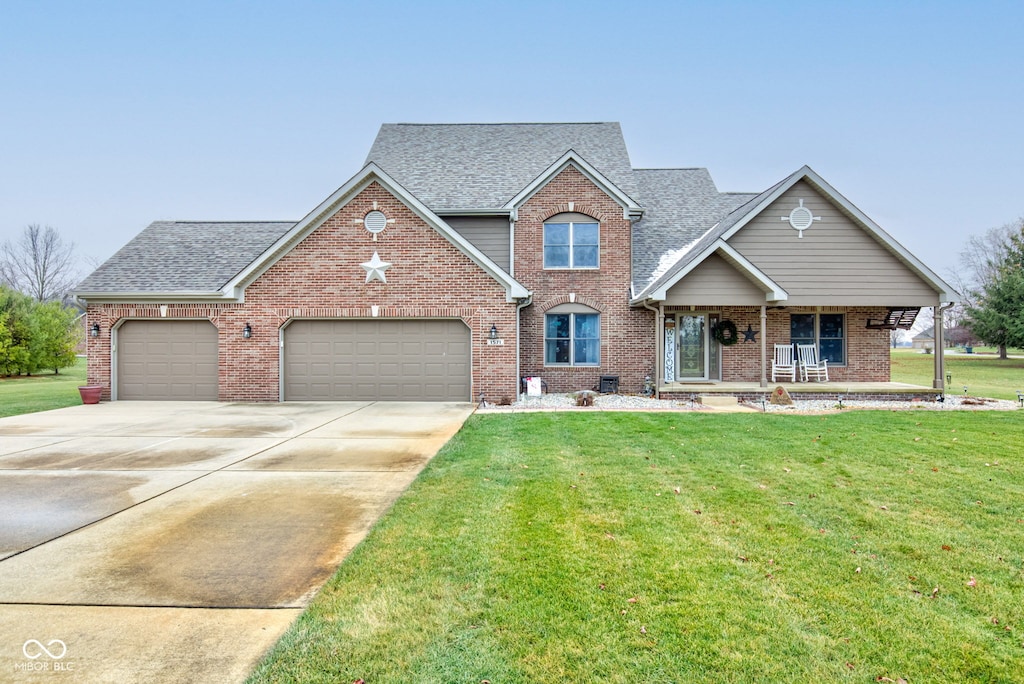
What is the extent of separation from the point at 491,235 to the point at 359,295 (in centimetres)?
439

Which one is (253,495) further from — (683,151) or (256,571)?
(683,151)

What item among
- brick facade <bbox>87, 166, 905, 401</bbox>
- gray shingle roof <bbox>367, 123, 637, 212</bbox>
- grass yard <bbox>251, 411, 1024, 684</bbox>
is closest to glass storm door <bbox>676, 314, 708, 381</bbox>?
brick facade <bbox>87, 166, 905, 401</bbox>

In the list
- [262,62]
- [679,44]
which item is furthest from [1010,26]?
[262,62]

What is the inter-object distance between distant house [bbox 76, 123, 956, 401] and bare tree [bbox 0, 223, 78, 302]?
44593 millimetres

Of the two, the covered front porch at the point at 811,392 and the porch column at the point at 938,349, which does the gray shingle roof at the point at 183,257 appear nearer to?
the covered front porch at the point at 811,392

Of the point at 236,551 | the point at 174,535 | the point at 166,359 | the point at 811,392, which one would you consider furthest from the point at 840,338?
the point at 166,359

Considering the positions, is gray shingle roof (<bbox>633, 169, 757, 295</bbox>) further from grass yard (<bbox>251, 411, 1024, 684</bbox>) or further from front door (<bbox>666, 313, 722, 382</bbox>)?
grass yard (<bbox>251, 411, 1024, 684</bbox>)

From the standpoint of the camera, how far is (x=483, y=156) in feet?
59.8

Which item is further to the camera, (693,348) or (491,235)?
(693,348)

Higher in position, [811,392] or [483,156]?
[483,156]

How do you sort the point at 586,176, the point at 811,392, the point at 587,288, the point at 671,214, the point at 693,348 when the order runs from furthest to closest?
1. the point at 671,214
2. the point at 693,348
3. the point at 587,288
4. the point at 586,176
5. the point at 811,392

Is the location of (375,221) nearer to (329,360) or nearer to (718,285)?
(329,360)

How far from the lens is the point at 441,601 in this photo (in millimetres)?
3258

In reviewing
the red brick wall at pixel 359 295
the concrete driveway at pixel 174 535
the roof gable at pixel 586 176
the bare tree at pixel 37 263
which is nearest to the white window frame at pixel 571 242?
the roof gable at pixel 586 176
